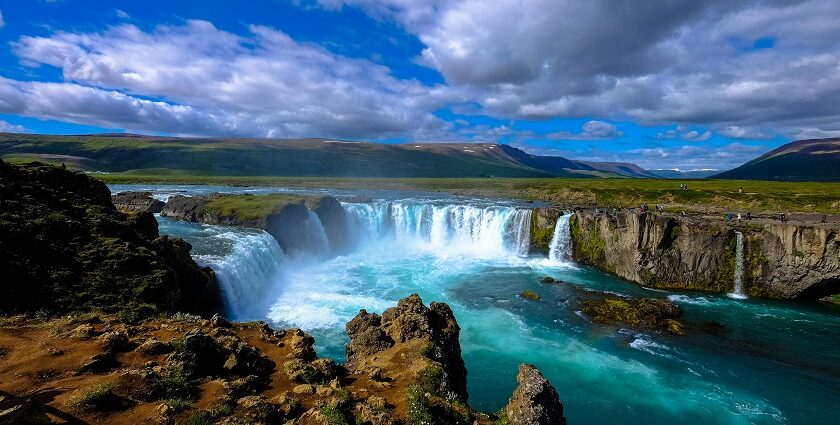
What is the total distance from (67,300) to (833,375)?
4495 cm

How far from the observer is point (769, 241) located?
4291cm

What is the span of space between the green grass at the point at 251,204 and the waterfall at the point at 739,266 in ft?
178

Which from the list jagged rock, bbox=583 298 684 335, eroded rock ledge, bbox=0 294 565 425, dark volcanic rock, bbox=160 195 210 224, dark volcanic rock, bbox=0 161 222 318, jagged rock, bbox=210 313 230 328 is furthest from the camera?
dark volcanic rock, bbox=160 195 210 224

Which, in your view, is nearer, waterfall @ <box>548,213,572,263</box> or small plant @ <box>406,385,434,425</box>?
small plant @ <box>406,385,434,425</box>

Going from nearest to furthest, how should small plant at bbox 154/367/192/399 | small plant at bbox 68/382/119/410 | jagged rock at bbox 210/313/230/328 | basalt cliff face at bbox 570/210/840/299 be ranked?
small plant at bbox 68/382/119/410
small plant at bbox 154/367/192/399
jagged rock at bbox 210/313/230/328
basalt cliff face at bbox 570/210/840/299

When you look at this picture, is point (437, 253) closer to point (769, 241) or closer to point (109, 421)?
point (769, 241)

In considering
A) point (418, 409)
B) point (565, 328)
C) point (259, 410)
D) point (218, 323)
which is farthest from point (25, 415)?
point (565, 328)

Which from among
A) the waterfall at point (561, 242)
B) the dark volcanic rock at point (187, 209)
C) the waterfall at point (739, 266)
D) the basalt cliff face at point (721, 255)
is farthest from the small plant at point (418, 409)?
the dark volcanic rock at point (187, 209)

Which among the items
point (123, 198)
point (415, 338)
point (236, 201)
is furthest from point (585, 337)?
point (123, 198)

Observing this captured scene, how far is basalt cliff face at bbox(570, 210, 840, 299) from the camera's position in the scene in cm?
4066

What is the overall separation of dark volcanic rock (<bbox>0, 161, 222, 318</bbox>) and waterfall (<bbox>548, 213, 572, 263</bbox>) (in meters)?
43.6

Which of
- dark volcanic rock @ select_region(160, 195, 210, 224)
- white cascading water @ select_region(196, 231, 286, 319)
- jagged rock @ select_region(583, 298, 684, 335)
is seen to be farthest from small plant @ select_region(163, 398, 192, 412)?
dark volcanic rock @ select_region(160, 195, 210, 224)

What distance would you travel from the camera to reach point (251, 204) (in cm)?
6194

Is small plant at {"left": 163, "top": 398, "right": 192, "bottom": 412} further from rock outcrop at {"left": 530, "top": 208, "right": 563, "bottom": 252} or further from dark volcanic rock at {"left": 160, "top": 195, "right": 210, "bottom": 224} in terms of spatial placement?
dark volcanic rock at {"left": 160, "top": 195, "right": 210, "bottom": 224}
